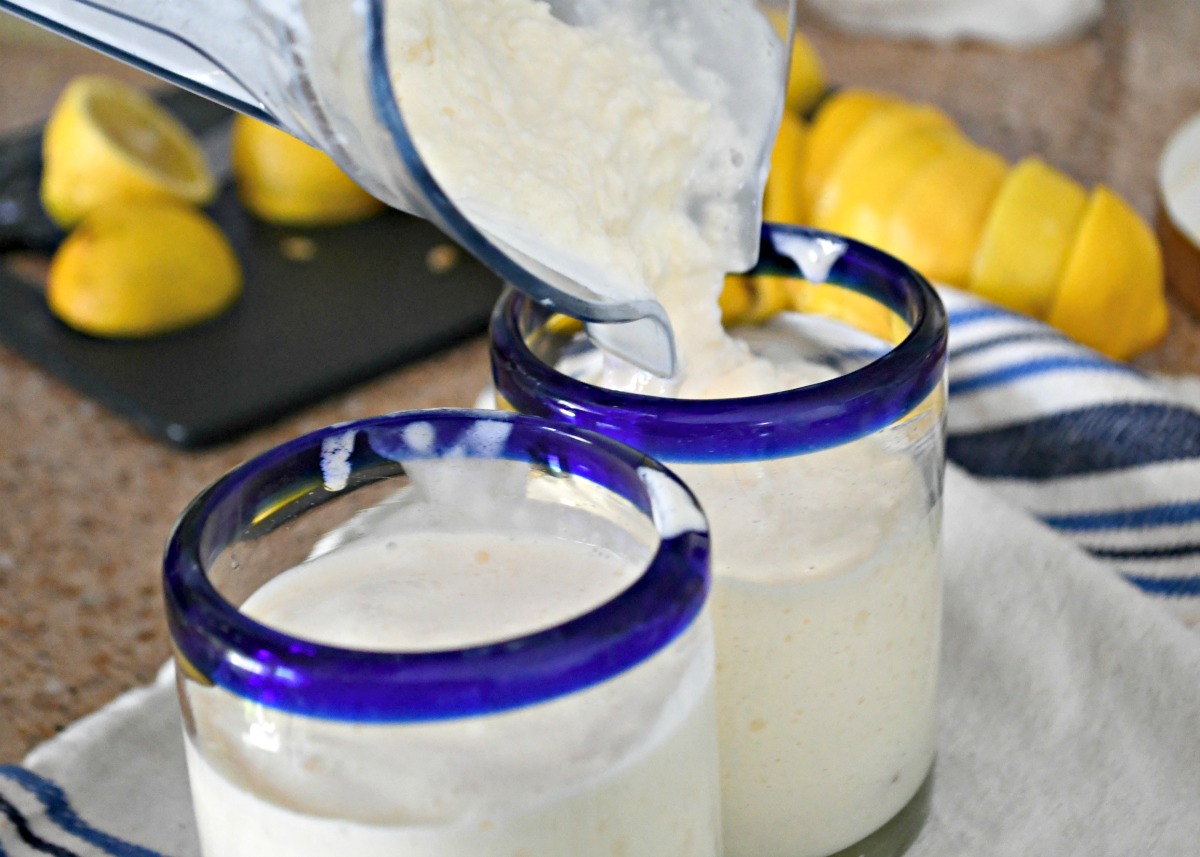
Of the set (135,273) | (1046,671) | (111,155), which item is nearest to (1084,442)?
(1046,671)

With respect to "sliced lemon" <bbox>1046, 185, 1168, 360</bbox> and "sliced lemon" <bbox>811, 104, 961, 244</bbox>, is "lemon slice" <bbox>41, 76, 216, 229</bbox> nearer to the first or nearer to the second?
"sliced lemon" <bbox>811, 104, 961, 244</bbox>

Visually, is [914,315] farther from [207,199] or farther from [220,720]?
[207,199]

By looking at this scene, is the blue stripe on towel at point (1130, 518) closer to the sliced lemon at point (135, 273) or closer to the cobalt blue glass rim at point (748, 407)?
the cobalt blue glass rim at point (748, 407)

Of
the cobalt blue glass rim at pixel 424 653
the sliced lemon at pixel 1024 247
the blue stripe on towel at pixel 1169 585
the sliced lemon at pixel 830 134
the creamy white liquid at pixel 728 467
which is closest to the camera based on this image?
the cobalt blue glass rim at pixel 424 653

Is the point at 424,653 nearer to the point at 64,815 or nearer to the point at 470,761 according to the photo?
the point at 470,761

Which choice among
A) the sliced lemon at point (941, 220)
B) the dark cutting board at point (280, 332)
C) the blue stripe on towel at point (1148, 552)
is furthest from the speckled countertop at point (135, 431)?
the blue stripe on towel at point (1148, 552)
